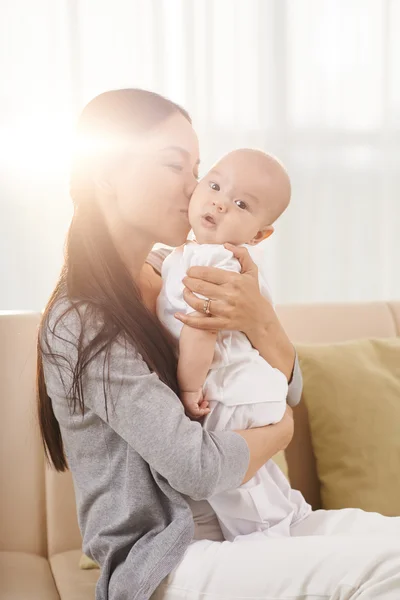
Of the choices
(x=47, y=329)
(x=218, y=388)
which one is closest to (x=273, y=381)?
(x=218, y=388)

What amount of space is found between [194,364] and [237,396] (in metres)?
0.10

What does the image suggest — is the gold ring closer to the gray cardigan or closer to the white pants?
the gray cardigan

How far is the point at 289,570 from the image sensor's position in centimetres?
121

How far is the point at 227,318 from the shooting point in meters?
1.33

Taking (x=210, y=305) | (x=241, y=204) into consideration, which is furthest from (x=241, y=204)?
(x=210, y=305)

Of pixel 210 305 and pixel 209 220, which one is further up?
→ pixel 209 220

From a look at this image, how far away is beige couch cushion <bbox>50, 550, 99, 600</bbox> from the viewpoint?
65.3 inches

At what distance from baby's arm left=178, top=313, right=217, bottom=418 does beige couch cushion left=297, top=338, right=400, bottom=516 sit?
737mm

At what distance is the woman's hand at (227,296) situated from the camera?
132 centimetres

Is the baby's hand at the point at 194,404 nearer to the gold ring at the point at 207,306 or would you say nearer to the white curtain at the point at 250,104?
the gold ring at the point at 207,306

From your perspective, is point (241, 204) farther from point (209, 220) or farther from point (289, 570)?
point (289, 570)

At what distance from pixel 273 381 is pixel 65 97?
164 cm

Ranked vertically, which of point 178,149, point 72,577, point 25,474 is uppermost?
point 178,149

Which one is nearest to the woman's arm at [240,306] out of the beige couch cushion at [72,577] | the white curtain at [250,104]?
the beige couch cushion at [72,577]
